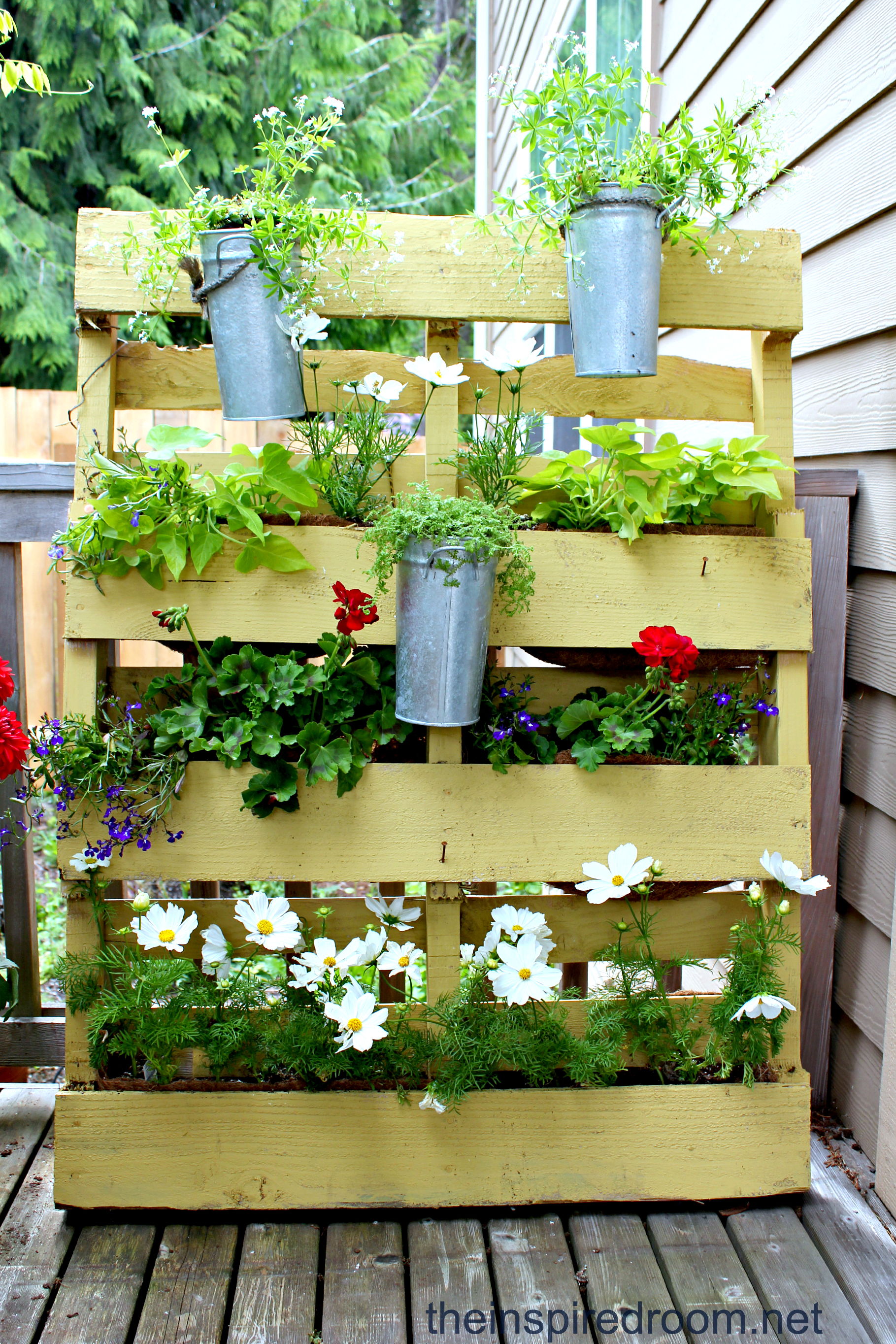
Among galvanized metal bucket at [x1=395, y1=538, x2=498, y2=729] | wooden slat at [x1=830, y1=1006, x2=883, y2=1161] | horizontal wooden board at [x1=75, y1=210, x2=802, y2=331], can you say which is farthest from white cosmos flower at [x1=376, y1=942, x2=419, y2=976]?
horizontal wooden board at [x1=75, y1=210, x2=802, y2=331]

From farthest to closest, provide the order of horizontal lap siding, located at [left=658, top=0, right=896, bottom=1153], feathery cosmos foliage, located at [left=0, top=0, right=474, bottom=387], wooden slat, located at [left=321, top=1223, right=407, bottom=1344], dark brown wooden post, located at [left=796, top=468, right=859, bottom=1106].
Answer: feathery cosmos foliage, located at [left=0, top=0, right=474, bottom=387], dark brown wooden post, located at [left=796, top=468, right=859, bottom=1106], horizontal lap siding, located at [left=658, top=0, right=896, bottom=1153], wooden slat, located at [left=321, top=1223, right=407, bottom=1344]

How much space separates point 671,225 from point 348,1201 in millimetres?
1571

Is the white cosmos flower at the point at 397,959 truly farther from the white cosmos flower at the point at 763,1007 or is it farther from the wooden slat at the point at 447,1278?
the white cosmos flower at the point at 763,1007

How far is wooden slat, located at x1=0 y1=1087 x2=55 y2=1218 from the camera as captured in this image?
5.47ft

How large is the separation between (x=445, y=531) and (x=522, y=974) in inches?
26.3

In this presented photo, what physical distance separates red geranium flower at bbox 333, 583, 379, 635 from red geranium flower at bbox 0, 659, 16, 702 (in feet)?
1.83

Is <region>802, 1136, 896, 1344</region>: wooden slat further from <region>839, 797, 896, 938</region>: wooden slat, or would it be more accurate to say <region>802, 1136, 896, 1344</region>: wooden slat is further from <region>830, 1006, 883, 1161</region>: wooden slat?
<region>839, 797, 896, 938</region>: wooden slat

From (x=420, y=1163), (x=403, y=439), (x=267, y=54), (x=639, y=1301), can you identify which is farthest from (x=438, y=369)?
(x=267, y=54)

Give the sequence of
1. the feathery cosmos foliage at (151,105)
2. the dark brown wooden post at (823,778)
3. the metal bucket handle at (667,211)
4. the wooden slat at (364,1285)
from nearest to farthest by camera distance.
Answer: the wooden slat at (364,1285)
the metal bucket handle at (667,211)
the dark brown wooden post at (823,778)
the feathery cosmos foliage at (151,105)

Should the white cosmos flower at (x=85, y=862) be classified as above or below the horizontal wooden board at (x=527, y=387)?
A: below

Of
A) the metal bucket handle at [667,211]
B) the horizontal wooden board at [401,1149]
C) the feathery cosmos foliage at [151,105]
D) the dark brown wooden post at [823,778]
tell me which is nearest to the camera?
the metal bucket handle at [667,211]

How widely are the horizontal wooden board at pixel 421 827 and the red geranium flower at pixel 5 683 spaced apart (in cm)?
26

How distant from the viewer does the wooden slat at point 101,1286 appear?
1343 mm

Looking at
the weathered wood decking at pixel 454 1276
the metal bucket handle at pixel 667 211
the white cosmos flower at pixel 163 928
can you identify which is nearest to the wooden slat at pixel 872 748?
the weathered wood decking at pixel 454 1276
